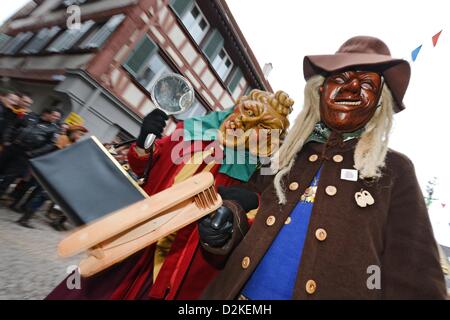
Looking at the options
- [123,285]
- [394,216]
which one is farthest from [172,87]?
[394,216]

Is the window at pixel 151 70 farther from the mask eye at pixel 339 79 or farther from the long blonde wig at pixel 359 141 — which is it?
the mask eye at pixel 339 79

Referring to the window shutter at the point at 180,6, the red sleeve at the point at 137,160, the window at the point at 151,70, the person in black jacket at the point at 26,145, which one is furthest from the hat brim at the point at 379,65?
the window shutter at the point at 180,6

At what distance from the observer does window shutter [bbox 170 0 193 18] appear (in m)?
10.3

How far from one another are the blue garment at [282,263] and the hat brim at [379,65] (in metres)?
0.74

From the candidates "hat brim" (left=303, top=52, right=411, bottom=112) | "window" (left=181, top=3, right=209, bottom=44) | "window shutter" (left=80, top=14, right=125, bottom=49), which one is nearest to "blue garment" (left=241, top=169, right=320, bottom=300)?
"hat brim" (left=303, top=52, right=411, bottom=112)

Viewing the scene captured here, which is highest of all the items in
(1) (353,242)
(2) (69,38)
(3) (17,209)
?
(2) (69,38)

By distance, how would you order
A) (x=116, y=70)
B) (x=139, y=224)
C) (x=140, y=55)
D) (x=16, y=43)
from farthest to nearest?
1. (x=16, y=43)
2. (x=140, y=55)
3. (x=116, y=70)
4. (x=139, y=224)

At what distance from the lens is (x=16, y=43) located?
13711 mm

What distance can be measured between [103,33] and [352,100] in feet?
32.3

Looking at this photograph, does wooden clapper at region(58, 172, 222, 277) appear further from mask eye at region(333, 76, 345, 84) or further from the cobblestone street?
the cobblestone street

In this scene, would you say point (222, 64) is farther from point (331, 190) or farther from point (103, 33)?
point (331, 190)

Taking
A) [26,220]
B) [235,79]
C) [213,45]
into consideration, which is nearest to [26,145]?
[26,220]

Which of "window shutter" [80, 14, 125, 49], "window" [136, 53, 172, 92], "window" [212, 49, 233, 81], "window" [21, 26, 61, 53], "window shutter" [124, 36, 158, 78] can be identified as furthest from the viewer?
"window" [212, 49, 233, 81]

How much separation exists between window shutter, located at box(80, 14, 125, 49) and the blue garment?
9.46 metres
